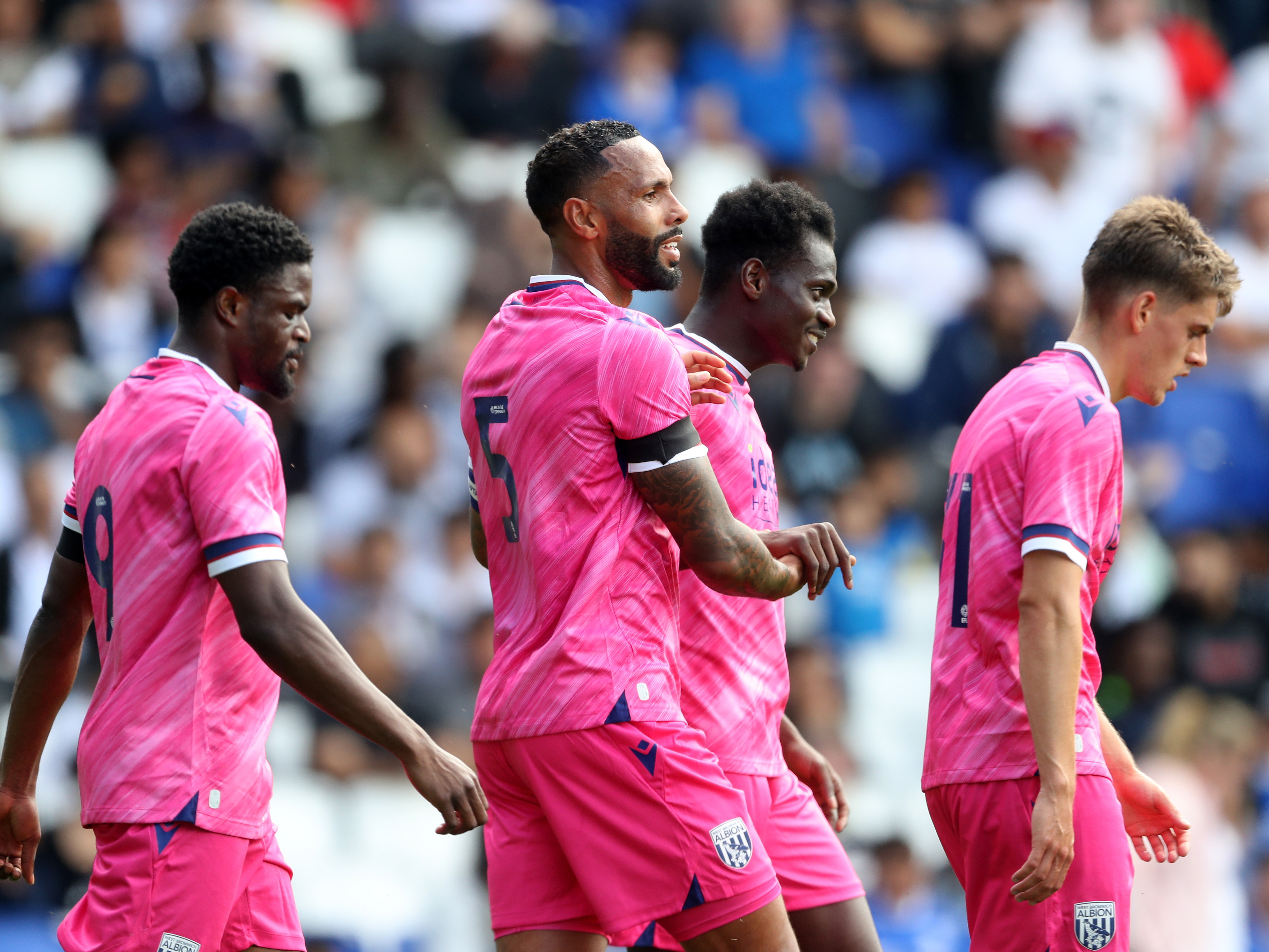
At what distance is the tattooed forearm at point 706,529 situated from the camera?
3846 millimetres

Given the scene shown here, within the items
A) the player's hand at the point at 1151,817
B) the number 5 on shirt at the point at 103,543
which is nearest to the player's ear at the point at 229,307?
the number 5 on shirt at the point at 103,543

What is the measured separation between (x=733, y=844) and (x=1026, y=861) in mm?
811

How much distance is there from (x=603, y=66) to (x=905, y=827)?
6036 mm

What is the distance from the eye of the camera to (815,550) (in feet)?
13.1

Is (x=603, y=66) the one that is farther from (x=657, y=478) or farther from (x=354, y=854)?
(x=657, y=478)

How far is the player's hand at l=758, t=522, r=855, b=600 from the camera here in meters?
3.97

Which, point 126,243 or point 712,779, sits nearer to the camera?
point 712,779

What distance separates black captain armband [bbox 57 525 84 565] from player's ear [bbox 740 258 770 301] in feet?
6.83

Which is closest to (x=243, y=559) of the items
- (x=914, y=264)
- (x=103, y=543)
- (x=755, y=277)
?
(x=103, y=543)

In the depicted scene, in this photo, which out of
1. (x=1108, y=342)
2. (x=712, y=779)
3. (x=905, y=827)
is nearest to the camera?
(x=712, y=779)

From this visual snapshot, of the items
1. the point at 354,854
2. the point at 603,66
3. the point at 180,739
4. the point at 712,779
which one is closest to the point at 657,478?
the point at 712,779

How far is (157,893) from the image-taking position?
3891 millimetres

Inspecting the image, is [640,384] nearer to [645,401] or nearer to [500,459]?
[645,401]

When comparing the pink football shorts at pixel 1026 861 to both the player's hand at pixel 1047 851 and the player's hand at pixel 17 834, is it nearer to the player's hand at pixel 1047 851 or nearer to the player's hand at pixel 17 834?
the player's hand at pixel 1047 851
